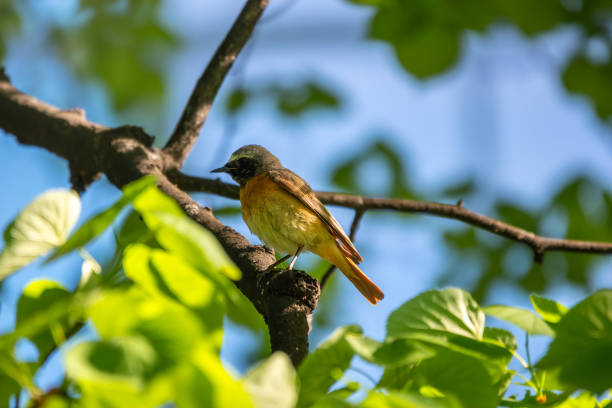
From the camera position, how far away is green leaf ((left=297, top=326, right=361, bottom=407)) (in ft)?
3.81

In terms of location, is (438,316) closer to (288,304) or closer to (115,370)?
(115,370)

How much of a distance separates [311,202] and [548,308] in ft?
9.59

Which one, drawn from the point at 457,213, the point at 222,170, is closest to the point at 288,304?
the point at 457,213

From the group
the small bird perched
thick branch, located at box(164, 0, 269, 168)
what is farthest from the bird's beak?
thick branch, located at box(164, 0, 269, 168)

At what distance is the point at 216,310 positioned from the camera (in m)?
0.97

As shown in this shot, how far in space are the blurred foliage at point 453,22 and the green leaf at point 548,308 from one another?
10.4ft

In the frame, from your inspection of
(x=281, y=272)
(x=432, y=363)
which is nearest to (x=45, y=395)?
(x=432, y=363)

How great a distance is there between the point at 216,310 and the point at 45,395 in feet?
1.27

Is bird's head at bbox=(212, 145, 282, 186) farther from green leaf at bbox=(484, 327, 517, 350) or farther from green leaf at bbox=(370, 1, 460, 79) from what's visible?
green leaf at bbox=(484, 327, 517, 350)

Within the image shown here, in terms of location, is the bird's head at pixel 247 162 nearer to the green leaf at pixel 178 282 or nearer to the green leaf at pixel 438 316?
the green leaf at pixel 438 316

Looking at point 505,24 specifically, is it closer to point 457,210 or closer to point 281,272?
point 457,210

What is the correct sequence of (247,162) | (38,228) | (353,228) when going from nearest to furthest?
(38,228), (353,228), (247,162)

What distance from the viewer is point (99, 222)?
100 cm

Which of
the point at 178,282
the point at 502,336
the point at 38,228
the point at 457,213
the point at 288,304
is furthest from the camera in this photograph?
the point at 457,213
